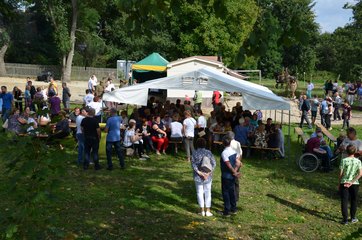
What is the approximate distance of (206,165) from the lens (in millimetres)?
8242

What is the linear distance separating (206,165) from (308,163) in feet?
16.8

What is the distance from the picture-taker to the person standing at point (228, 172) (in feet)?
27.4

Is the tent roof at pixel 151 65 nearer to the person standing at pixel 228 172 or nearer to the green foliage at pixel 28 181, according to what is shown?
the person standing at pixel 228 172

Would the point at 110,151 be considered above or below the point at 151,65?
below

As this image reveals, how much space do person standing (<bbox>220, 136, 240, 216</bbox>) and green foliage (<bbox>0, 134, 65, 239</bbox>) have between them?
484 centimetres

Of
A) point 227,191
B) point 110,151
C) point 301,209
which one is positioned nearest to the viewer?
point 227,191

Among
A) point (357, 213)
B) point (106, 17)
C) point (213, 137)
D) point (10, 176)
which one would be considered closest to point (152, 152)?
point (213, 137)

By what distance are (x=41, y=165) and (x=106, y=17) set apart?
55451 millimetres

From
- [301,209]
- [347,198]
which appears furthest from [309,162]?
[347,198]

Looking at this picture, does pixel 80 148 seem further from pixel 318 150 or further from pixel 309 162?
pixel 318 150

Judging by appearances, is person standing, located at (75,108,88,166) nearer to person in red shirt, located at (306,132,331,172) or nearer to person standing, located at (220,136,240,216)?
person standing, located at (220,136,240,216)

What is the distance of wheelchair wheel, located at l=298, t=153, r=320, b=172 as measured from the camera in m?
12.3

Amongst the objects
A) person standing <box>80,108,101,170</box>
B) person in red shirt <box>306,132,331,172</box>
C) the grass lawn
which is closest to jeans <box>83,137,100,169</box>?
person standing <box>80,108,101,170</box>

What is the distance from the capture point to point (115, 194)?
9.54 m
